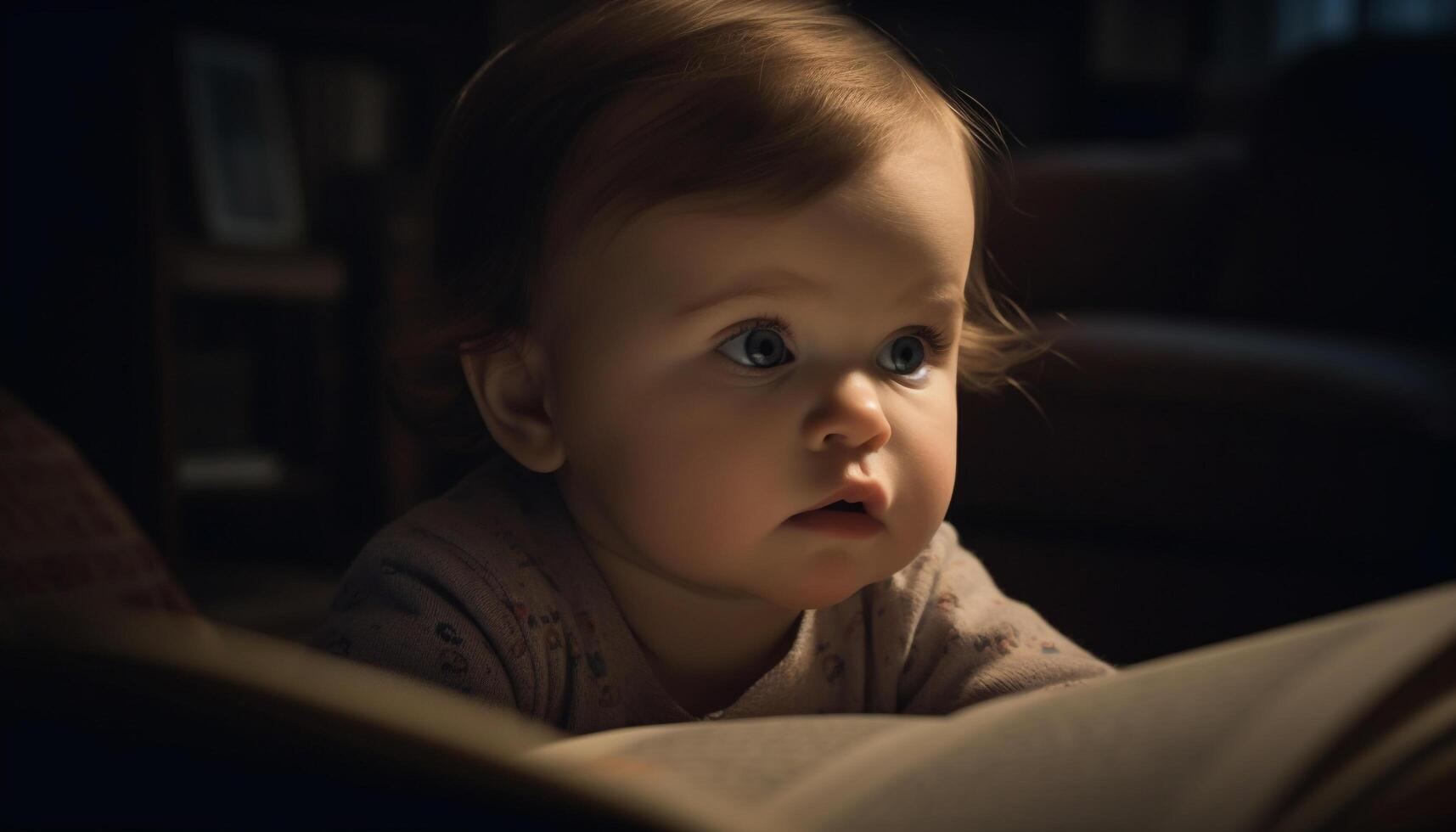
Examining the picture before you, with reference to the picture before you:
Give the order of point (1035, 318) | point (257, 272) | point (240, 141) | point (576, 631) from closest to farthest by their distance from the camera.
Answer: point (576, 631)
point (1035, 318)
point (257, 272)
point (240, 141)

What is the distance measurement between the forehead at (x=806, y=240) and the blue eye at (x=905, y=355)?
38 mm

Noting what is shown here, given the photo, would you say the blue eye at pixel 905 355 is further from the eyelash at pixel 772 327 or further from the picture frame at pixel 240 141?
the picture frame at pixel 240 141

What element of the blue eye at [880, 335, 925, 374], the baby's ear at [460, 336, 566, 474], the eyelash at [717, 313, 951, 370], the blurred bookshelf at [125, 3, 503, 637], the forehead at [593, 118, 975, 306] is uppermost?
the forehead at [593, 118, 975, 306]

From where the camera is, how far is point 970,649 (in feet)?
2.35

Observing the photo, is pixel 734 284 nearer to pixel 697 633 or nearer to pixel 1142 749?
pixel 697 633

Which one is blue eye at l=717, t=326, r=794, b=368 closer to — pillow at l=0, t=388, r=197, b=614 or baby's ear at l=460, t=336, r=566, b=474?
baby's ear at l=460, t=336, r=566, b=474

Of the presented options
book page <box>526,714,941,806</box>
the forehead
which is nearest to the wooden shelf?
the forehead

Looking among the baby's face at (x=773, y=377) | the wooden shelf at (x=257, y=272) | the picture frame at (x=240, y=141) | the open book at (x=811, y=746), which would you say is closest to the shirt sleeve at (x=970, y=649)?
the baby's face at (x=773, y=377)

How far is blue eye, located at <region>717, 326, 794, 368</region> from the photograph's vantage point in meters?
0.59

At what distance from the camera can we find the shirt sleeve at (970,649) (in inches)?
27.3

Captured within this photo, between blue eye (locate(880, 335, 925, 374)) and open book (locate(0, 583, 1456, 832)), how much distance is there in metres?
0.31

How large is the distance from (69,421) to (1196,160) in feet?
5.22

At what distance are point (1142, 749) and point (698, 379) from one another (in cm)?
35

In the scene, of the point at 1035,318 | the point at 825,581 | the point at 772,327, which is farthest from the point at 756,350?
the point at 1035,318
